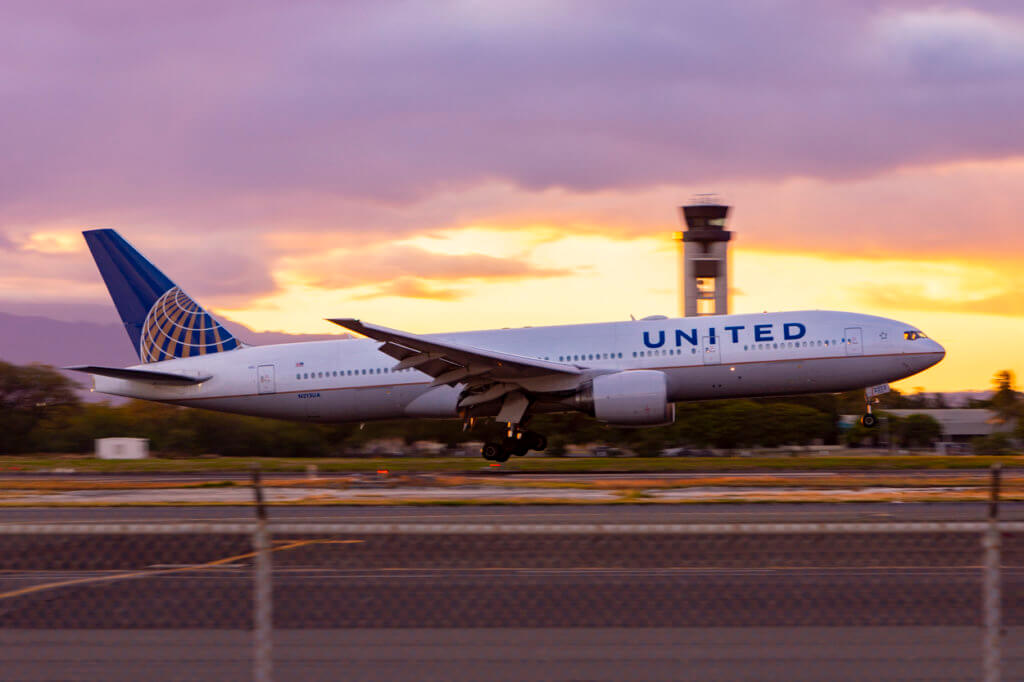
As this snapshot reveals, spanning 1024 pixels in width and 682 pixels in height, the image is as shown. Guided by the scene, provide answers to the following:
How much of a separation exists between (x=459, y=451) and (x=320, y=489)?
27.7 metres

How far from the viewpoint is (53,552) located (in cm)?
1142

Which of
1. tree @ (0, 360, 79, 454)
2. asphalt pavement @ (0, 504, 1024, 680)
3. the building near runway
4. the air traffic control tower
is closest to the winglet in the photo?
asphalt pavement @ (0, 504, 1024, 680)

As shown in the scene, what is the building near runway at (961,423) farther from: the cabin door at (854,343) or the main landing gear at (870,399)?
the cabin door at (854,343)

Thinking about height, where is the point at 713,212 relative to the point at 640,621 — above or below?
above

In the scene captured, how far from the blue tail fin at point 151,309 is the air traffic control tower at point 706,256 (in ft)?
185

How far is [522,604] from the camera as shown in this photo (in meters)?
7.93

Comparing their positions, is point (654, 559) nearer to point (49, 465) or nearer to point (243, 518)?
point (243, 518)

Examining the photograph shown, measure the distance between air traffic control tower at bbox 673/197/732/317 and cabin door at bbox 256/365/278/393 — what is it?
5702cm

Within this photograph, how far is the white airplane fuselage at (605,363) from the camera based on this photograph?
2636cm

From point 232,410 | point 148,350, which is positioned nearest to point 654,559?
point 232,410

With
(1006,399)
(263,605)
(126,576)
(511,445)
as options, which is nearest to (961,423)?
(1006,399)

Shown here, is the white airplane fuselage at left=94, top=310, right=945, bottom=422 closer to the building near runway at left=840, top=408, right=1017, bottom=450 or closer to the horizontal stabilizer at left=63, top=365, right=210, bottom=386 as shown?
the horizontal stabilizer at left=63, top=365, right=210, bottom=386

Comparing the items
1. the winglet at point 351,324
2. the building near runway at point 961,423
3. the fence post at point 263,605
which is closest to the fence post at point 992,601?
the fence post at point 263,605

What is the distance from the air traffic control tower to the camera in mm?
82625
